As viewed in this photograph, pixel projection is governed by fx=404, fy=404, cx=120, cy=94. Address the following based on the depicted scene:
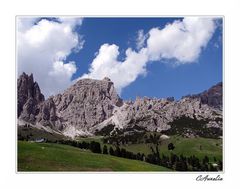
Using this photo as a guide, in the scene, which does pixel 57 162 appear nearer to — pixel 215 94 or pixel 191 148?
pixel 215 94

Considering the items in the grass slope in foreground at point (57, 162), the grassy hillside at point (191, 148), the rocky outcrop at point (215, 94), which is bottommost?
the grassy hillside at point (191, 148)

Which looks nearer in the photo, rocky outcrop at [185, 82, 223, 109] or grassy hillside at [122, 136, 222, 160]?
rocky outcrop at [185, 82, 223, 109]

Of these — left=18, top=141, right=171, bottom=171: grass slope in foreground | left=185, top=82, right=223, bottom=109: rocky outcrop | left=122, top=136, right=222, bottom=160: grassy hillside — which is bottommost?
left=122, top=136, right=222, bottom=160: grassy hillside

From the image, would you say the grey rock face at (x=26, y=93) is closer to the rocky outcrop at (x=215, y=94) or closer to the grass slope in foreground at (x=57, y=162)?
the grass slope in foreground at (x=57, y=162)

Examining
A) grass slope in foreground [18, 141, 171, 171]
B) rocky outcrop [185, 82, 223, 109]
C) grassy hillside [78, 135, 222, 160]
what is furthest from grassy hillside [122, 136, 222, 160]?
grass slope in foreground [18, 141, 171, 171]

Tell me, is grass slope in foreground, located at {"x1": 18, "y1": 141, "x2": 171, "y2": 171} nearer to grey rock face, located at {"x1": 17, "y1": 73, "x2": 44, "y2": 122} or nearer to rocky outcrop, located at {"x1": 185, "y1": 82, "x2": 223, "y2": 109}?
grey rock face, located at {"x1": 17, "y1": 73, "x2": 44, "y2": 122}

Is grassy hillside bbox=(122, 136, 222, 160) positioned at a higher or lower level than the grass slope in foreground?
lower

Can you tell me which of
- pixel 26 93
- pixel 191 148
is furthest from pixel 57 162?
pixel 191 148

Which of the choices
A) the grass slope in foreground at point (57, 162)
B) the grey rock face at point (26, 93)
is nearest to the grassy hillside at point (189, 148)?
the grey rock face at point (26, 93)

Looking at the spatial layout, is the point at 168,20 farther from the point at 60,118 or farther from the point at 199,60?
the point at 60,118
